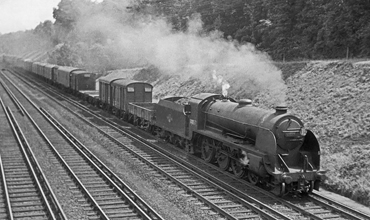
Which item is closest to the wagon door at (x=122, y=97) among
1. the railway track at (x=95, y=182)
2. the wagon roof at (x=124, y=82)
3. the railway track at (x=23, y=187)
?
the wagon roof at (x=124, y=82)

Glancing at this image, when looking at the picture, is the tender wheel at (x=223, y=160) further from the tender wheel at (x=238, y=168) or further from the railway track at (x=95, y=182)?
the railway track at (x=95, y=182)

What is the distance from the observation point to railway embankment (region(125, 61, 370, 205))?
14.9 metres

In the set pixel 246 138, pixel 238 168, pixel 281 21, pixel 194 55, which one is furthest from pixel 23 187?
pixel 281 21

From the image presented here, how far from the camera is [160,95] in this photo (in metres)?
39.1

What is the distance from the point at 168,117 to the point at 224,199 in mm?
7824

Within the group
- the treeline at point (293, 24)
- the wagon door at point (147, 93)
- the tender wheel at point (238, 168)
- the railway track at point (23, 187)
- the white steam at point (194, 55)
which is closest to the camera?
the railway track at point (23, 187)

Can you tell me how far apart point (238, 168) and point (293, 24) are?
22965 millimetres

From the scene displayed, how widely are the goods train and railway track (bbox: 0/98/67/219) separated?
6.21m

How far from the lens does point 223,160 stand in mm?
16703

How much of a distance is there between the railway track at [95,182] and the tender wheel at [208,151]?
13.3 ft

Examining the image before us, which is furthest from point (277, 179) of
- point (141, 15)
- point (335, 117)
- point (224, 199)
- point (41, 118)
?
point (141, 15)

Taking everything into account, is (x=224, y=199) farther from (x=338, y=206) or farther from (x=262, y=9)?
(x=262, y=9)

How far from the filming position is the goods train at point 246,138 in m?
13.4

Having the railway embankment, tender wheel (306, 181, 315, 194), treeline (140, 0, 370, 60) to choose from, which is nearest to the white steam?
the railway embankment
